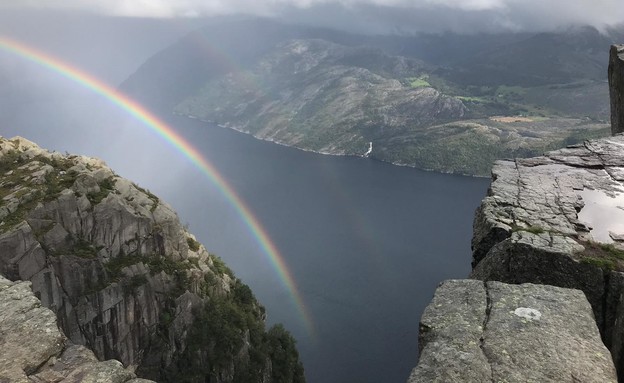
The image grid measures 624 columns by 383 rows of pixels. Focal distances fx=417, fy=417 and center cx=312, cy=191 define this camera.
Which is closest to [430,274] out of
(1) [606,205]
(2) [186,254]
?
(2) [186,254]

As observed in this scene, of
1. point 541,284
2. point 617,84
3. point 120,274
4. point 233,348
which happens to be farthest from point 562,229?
point 233,348

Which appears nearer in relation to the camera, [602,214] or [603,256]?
[603,256]

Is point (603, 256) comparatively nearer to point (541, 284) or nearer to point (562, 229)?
point (562, 229)

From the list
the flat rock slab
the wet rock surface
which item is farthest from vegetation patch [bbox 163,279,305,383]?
the flat rock slab

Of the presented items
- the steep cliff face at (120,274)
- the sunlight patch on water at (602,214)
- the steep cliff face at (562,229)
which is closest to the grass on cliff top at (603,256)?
the steep cliff face at (562,229)

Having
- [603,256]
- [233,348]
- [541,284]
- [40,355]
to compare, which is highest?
[603,256]

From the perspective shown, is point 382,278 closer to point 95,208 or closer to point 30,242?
point 95,208
